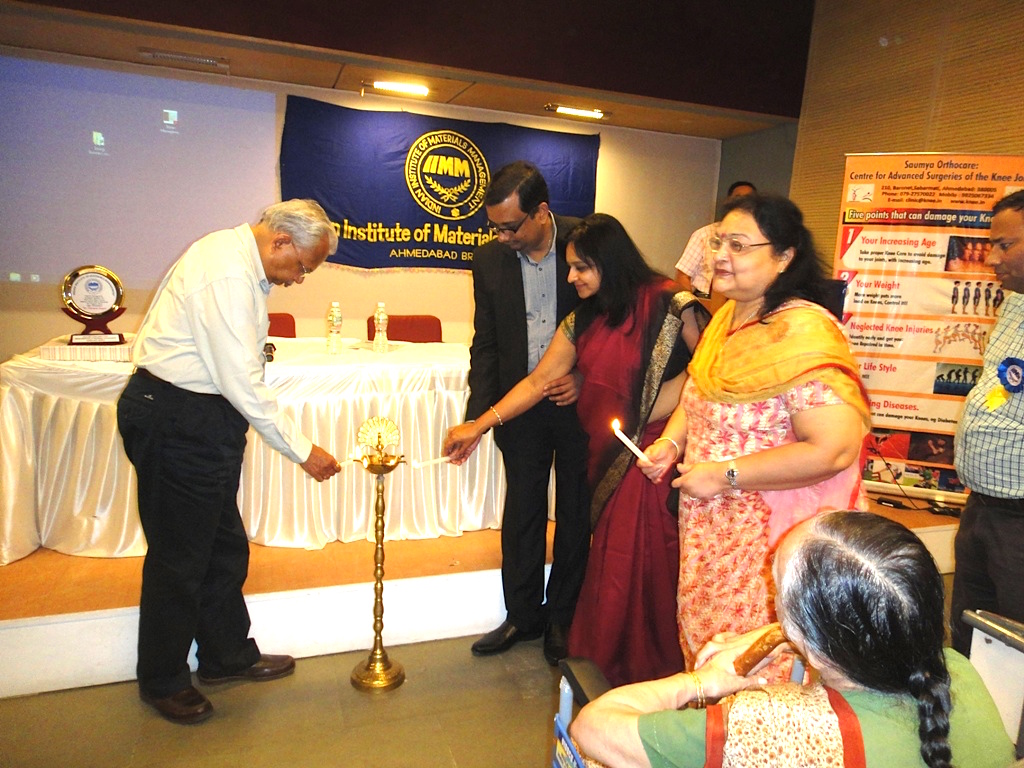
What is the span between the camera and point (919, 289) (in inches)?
141

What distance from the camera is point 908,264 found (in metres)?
3.60

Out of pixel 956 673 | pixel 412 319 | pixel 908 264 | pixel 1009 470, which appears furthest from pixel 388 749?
pixel 908 264

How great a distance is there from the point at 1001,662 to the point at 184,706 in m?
1.93

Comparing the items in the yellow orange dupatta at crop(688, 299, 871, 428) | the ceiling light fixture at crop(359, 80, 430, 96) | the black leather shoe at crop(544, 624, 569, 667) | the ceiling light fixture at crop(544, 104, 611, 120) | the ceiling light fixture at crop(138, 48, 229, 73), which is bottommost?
the black leather shoe at crop(544, 624, 569, 667)

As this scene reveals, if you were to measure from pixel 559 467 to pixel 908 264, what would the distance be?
8.02 feet

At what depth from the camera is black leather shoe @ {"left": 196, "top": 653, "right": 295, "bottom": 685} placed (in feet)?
7.00

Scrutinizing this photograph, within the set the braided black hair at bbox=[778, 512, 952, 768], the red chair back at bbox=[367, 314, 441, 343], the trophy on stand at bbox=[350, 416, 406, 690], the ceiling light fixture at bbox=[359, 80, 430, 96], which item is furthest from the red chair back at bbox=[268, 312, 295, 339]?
the braided black hair at bbox=[778, 512, 952, 768]

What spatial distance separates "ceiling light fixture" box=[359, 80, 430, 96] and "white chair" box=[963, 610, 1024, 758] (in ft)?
14.6

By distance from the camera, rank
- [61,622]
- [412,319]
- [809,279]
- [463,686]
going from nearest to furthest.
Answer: [809,279] < [61,622] < [463,686] < [412,319]

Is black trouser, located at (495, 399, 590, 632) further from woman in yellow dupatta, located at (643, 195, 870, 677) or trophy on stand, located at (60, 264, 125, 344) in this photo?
trophy on stand, located at (60, 264, 125, 344)

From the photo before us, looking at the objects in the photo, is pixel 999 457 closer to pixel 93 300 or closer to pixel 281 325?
pixel 93 300

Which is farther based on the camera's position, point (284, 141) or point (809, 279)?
point (284, 141)

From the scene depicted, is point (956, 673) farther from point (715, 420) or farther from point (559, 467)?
point (559, 467)

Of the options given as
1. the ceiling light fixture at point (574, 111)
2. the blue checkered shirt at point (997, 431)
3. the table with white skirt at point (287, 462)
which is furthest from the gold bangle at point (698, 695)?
the ceiling light fixture at point (574, 111)
